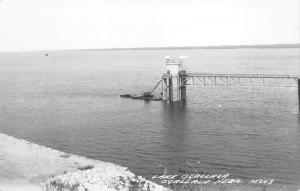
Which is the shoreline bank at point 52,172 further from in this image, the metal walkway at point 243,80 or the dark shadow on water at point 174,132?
the metal walkway at point 243,80

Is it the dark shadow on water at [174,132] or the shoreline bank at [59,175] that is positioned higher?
the dark shadow on water at [174,132]

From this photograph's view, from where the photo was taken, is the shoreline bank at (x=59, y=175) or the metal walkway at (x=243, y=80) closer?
the shoreline bank at (x=59, y=175)

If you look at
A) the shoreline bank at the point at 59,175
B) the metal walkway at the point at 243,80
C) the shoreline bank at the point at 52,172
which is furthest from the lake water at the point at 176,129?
the shoreline bank at the point at 52,172

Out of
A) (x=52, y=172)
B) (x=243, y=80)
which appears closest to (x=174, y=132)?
(x=52, y=172)

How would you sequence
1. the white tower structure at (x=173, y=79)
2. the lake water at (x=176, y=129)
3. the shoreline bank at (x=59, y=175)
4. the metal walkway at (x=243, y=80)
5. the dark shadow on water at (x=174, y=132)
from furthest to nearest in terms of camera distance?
the white tower structure at (x=173, y=79) → the metal walkway at (x=243, y=80) → the dark shadow on water at (x=174, y=132) → the lake water at (x=176, y=129) → the shoreline bank at (x=59, y=175)

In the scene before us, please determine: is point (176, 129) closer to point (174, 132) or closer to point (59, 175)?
point (174, 132)

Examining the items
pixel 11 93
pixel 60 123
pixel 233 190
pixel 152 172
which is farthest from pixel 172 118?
pixel 11 93

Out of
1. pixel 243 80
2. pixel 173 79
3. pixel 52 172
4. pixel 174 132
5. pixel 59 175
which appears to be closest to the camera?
pixel 59 175

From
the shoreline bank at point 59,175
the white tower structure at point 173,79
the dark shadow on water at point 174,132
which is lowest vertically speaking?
the shoreline bank at point 59,175

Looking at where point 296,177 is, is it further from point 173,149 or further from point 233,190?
point 173,149

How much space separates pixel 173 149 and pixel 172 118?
19173 millimetres

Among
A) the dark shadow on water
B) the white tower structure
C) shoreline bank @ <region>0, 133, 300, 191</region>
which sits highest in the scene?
the white tower structure

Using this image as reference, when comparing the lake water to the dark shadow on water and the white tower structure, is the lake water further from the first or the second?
the white tower structure

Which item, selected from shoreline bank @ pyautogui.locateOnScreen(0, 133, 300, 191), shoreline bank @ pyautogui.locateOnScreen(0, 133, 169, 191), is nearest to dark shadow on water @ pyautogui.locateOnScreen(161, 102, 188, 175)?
shoreline bank @ pyautogui.locateOnScreen(0, 133, 300, 191)
